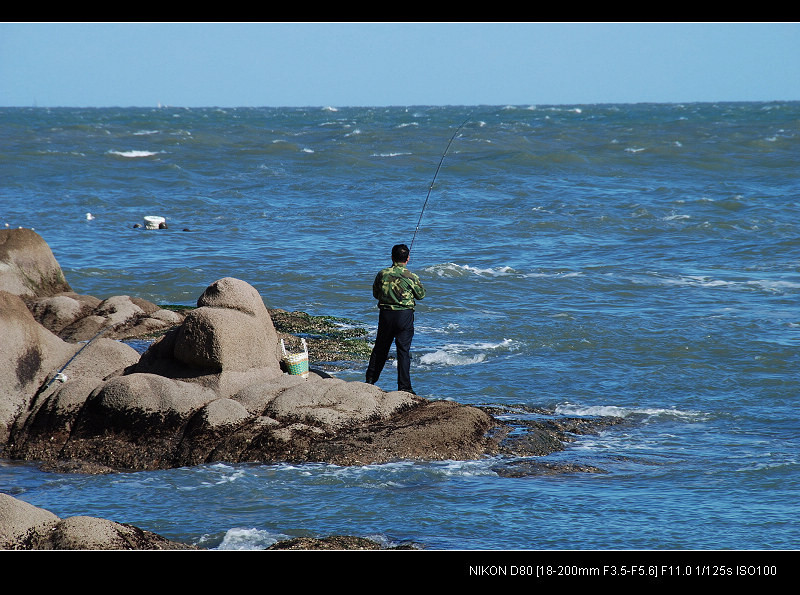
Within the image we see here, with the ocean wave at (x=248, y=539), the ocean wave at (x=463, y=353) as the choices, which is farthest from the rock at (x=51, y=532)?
the ocean wave at (x=463, y=353)

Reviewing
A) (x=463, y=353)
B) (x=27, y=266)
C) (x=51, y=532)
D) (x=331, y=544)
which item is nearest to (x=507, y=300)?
(x=463, y=353)

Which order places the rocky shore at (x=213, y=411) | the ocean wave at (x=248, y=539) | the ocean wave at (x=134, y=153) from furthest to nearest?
the ocean wave at (x=134, y=153) → the rocky shore at (x=213, y=411) → the ocean wave at (x=248, y=539)

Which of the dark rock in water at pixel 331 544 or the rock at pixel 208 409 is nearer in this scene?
the dark rock in water at pixel 331 544

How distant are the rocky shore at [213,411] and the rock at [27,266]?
13.7ft

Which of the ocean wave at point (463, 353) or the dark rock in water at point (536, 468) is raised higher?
the dark rock in water at point (536, 468)

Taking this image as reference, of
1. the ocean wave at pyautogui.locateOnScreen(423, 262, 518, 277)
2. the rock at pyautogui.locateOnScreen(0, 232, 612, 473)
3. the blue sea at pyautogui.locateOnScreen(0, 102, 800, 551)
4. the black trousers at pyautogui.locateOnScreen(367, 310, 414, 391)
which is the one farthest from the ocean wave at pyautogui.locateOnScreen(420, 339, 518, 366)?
the ocean wave at pyautogui.locateOnScreen(423, 262, 518, 277)

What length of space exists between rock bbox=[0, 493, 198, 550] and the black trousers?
3.91m

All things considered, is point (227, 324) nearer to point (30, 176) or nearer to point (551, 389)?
point (551, 389)

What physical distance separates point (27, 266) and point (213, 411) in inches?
242

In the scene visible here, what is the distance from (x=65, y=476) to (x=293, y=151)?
36464 mm

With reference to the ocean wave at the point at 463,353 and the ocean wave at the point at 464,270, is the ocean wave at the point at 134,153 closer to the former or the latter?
the ocean wave at the point at 464,270

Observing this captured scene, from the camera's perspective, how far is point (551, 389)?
10195 mm

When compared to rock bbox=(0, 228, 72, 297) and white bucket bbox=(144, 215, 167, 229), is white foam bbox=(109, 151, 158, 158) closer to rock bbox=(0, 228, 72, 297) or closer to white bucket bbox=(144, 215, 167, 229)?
white bucket bbox=(144, 215, 167, 229)

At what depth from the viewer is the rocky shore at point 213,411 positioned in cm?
739
